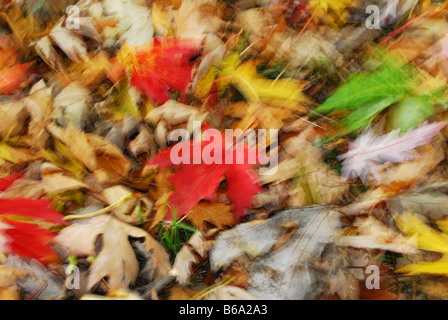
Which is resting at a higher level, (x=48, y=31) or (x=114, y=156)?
(x=48, y=31)

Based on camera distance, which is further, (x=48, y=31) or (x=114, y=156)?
(x=48, y=31)

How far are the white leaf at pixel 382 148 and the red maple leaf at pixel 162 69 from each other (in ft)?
1.49

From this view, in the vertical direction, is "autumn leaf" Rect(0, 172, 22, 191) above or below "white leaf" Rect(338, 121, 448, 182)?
below

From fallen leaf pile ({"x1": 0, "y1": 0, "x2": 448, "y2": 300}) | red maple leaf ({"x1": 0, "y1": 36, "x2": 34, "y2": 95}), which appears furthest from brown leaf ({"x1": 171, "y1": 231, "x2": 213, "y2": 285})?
red maple leaf ({"x1": 0, "y1": 36, "x2": 34, "y2": 95})

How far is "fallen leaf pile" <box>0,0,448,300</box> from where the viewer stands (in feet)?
2.78

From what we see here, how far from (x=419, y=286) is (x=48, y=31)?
119 centimetres

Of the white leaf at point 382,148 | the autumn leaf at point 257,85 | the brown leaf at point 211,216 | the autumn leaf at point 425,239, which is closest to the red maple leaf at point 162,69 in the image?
the autumn leaf at point 257,85

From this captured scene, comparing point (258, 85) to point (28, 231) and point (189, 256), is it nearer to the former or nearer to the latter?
point (189, 256)

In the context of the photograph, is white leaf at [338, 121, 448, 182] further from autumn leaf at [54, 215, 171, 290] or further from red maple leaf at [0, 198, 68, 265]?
red maple leaf at [0, 198, 68, 265]

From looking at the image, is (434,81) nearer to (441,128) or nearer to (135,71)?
(441,128)

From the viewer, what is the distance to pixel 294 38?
3.75 ft

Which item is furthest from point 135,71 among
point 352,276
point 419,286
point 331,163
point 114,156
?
point 419,286

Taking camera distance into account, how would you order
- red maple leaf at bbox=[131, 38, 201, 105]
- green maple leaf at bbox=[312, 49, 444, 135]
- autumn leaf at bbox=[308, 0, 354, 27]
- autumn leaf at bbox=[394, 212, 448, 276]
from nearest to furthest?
autumn leaf at bbox=[394, 212, 448, 276], green maple leaf at bbox=[312, 49, 444, 135], red maple leaf at bbox=[131, 38, 201, 105], autumn leaf at bbox=[308, 0, 354, 27]
